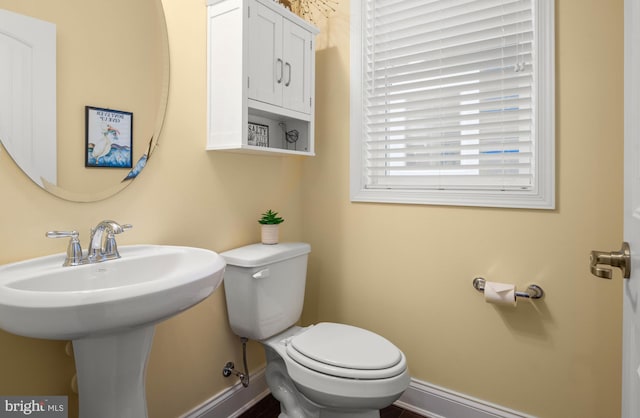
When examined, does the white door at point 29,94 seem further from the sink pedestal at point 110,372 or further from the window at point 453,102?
the window at point 453,102

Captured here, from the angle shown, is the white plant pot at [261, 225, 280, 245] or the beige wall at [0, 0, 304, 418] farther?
the white plant pot at [261, 225, 280, 245]

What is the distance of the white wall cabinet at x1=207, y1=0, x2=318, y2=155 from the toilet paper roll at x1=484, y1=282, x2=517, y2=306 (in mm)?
1099

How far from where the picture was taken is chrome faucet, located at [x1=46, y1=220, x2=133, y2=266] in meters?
1.05

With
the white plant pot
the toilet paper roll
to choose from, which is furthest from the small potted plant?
the toilet paper roll

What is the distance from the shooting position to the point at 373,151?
75.3 inches

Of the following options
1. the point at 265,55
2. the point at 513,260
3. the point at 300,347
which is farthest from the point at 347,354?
the point at 265,55

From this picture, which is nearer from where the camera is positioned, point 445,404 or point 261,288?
point 261,288

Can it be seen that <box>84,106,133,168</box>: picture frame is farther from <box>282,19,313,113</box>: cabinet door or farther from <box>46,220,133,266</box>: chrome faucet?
<box>282,19,313,113</box>: cabinet door

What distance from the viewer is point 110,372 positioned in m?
1.01

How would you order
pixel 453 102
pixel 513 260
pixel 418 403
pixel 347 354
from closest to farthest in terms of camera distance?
1. pixel 347 354
2. pixel 513 260
3. pixel 453 102
4. pixel 418 403

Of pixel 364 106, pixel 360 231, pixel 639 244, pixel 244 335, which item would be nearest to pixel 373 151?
pixel 364 106

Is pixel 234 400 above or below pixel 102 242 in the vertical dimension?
below

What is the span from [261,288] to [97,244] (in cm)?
66

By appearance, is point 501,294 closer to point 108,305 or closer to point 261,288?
point 261,288
